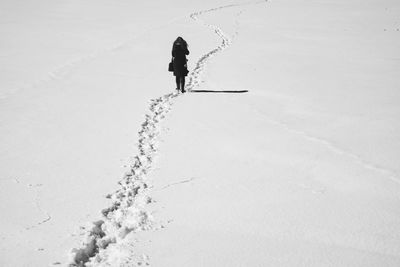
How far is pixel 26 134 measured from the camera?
23.3ft

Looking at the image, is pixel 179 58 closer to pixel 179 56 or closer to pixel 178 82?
pixel 179 56

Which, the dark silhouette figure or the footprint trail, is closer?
the footprint trail

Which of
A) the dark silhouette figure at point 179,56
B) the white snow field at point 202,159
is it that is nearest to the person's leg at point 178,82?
the dark silhouette figure at point 179,56

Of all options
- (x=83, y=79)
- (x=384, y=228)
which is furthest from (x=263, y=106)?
(x=83, y=79)

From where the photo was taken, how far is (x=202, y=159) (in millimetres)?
6117

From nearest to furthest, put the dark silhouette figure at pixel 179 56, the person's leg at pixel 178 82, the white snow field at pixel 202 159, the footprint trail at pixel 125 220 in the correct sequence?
the footprint trail at pixel 125 220 → the white snow field at pixel 202 159 → the dark silhouette figure at pixel 179 56 → the person's leg at pixel 178 82

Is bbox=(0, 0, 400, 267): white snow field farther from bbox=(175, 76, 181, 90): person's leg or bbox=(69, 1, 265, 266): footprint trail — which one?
bbox=(175, 76, 181, 90): person's leg

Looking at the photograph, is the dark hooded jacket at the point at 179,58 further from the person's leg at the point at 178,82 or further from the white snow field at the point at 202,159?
the white snow field at the point at 202,159

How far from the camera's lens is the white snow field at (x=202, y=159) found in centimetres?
400

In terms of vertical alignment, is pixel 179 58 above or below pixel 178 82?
above

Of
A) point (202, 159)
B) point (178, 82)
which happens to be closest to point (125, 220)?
point (202, 159)

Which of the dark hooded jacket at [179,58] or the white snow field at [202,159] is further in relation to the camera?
the dark hooded jacket at [179,58]

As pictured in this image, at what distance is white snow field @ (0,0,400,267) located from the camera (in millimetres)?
4000

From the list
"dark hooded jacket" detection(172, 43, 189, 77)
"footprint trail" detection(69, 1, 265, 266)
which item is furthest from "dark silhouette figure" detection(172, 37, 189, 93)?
"footprint trail" detection(69, 1, 265, 266)
